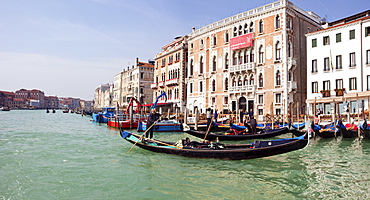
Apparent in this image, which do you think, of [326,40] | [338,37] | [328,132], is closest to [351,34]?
[338,37]

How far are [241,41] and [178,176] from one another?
61.5ft

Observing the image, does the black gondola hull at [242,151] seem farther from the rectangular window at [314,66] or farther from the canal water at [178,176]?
the rectangular window at [314,66]

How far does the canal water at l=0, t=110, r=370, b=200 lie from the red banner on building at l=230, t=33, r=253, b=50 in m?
14.6

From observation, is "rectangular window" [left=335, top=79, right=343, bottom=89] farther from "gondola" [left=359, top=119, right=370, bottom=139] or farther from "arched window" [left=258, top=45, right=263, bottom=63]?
"arched window" [left=258, top=45, right=263, bottom=63]

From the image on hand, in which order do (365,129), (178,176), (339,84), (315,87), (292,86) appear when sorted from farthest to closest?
(292,86), (315,87), (339,84), (365,129), (178,176)

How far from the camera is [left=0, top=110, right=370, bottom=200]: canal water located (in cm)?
561

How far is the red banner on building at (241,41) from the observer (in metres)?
22.8

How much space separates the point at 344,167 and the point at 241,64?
16.7 m

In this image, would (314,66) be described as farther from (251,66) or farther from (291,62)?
(251,66)

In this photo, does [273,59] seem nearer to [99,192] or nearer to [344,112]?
[344,112]

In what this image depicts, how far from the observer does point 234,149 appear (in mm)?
8055

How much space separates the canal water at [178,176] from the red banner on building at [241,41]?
1463 cm

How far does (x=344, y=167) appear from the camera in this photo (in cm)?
763

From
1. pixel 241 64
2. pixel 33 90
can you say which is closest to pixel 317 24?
pixel 241 64
